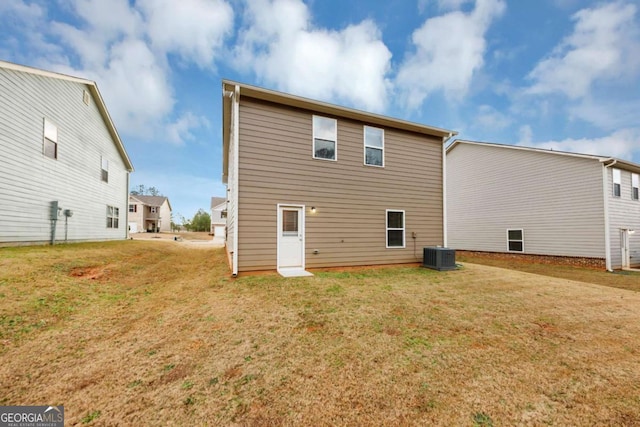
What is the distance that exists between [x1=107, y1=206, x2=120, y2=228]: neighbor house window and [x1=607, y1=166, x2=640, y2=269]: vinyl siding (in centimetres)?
2459

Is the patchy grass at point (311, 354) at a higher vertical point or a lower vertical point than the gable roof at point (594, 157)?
lower

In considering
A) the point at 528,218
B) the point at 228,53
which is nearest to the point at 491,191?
the point at 528,218

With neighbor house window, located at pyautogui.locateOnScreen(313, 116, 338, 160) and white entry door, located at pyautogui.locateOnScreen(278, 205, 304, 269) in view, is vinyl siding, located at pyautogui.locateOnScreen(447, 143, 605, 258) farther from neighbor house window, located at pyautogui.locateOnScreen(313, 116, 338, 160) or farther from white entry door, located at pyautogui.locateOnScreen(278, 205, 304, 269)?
white entry door, located at pyautogui.locateOnScreen(278, 205, 304, 269)

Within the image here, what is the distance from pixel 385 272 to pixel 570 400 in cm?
544

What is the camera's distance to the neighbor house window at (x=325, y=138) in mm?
7816

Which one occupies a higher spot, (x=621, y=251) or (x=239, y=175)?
(x=239, y=175)

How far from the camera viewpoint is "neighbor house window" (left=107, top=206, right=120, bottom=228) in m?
13.7

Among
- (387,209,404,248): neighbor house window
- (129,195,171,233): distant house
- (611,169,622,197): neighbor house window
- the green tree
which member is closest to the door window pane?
(387,209,404,248): neighbor house window

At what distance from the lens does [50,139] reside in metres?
9.22

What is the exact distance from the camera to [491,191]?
1379 cm

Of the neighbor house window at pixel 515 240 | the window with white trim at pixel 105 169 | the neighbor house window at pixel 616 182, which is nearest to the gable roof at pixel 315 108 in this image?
the neighbor house window at pixel 515 240

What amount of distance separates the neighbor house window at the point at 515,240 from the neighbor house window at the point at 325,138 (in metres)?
11.3

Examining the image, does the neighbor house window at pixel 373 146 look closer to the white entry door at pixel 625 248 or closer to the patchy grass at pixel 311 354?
the patchy grass at pixel 311 354

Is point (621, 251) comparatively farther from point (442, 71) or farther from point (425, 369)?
point (425, 369)
